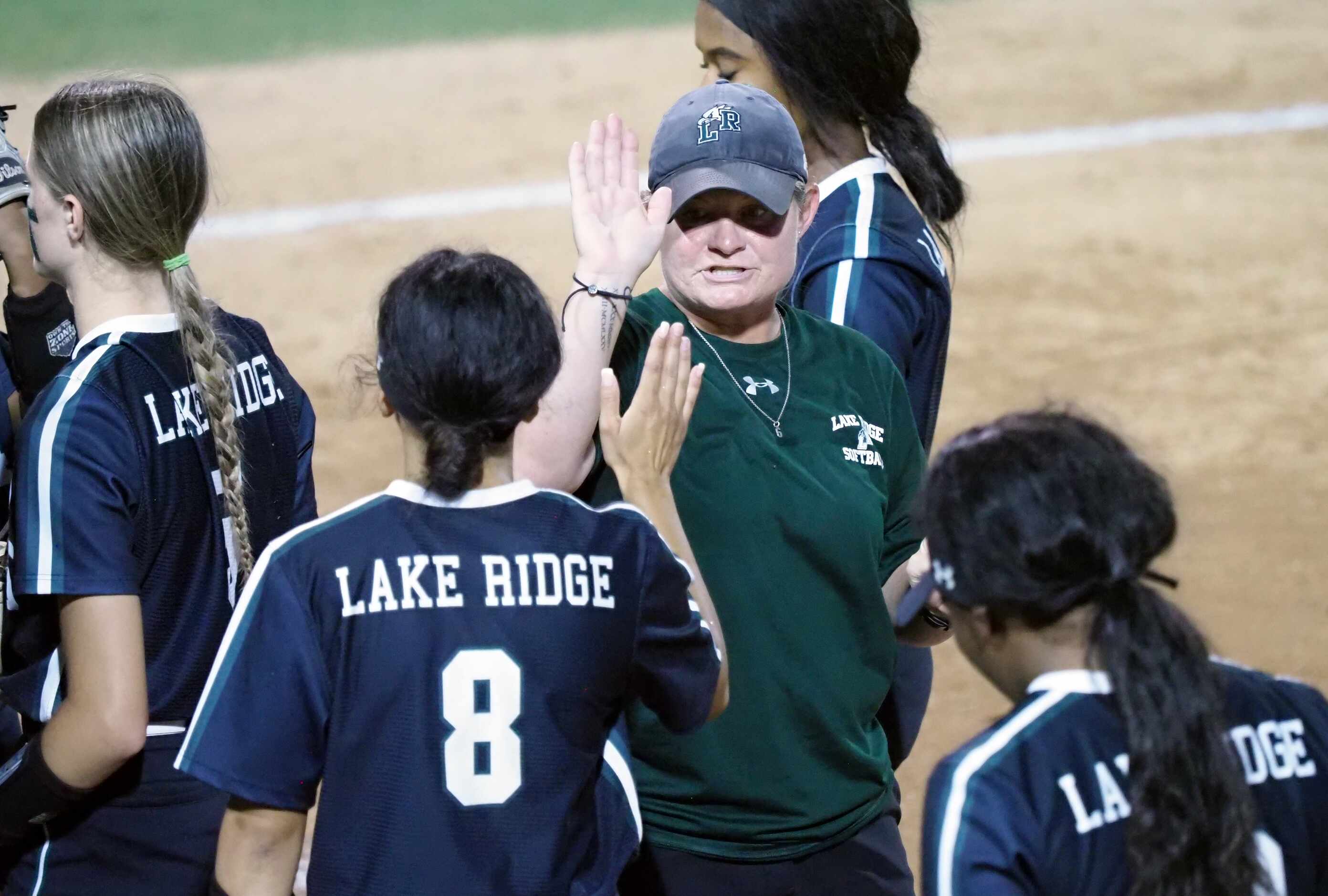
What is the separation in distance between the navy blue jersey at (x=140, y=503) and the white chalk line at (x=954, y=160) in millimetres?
6016

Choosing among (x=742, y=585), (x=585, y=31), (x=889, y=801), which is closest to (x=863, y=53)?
(x=742, y=585)

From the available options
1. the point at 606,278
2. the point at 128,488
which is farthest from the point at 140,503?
the point at 606,278

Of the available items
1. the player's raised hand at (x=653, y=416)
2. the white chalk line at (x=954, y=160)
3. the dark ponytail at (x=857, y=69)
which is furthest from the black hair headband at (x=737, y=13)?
the white chalk line at (x=954, y=160)

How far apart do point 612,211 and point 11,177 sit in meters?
1.48

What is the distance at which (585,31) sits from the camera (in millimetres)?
11594

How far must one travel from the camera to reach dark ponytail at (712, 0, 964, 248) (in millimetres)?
3092

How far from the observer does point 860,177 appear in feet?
10.4

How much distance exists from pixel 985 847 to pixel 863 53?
188 cm

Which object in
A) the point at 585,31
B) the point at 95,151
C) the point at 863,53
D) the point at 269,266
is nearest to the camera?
the point at 95,151

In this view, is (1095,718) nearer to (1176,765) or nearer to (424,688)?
(1176,765)

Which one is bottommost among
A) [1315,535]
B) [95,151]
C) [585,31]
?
[1315,535]

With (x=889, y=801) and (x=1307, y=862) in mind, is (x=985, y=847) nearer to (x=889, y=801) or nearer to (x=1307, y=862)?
(x=1307, y=862)

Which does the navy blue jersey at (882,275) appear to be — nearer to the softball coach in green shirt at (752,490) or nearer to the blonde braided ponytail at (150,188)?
the softball coach in green shirt at (752,490)

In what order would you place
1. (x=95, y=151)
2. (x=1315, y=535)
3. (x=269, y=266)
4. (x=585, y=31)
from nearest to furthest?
(x=95, y=151) → (x=1315, y=535) → (x=269, y=266) → (x=585, y=31)
